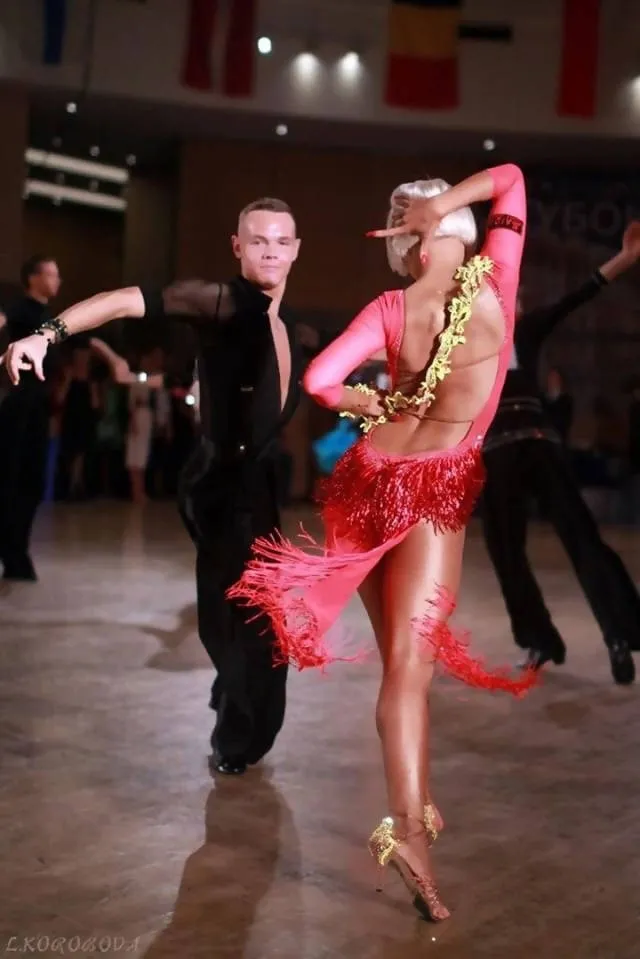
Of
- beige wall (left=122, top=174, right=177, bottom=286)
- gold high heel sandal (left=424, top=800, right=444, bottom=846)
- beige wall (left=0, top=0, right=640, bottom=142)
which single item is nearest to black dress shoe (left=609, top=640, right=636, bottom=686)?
gold high heel sandal (left=424, top=800, right=444, bottom=846)

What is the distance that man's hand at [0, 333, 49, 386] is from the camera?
2156 millimetres

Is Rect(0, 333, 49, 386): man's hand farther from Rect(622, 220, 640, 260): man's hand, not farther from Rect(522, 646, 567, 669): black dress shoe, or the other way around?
Rect(522, 646, 567, 669): black dress shoe

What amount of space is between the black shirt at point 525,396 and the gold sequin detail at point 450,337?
1.96 m

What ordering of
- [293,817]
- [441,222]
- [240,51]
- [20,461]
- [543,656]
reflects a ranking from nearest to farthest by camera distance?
[441,222]
[293,817]
[543,656]
[20,461]
[240,51]

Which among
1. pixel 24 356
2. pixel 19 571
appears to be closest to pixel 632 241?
pixel 24 356

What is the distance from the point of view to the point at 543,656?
4.30 metres

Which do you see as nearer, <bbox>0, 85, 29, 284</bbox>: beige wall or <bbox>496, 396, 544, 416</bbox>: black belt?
<bbox>496, 396, 544, 416</bbox>: black belt

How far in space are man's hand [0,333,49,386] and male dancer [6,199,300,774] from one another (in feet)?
2.17

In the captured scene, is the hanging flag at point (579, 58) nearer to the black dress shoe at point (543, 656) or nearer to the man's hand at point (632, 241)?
the black dress shoe at point (543, 656)

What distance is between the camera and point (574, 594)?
643 centimetres

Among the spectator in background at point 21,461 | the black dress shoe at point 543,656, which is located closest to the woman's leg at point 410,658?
the black dress shoe at point 543,656

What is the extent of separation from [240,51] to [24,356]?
30.6ft

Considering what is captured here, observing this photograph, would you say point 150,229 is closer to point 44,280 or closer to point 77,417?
point 77,417

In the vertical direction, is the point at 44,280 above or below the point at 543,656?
above
